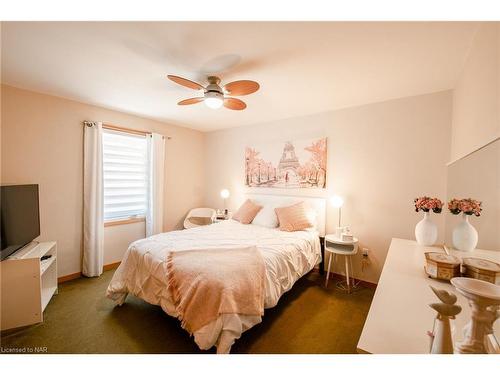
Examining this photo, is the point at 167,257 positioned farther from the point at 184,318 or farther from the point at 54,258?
the point at 54,258

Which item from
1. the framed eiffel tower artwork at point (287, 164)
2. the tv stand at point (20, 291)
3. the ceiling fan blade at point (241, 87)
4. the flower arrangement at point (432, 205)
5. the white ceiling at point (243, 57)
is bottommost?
the tv stand at point (20, 291)

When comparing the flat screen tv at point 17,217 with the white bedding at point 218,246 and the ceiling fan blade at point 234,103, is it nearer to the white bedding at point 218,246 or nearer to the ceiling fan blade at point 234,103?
the white bedding at point 218,246

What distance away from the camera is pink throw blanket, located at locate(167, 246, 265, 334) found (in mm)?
1373

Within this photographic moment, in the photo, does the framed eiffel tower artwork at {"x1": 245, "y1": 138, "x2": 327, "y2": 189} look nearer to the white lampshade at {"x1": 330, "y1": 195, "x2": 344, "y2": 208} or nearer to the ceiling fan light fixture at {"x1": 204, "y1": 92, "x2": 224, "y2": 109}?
the white lampshade at {"x1": 330, "y1": 195, "x2": 344, "y2": 208}

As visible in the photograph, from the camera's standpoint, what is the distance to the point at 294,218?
2807mm

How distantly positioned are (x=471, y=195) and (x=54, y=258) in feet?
12.4

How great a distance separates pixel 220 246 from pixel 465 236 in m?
1.91

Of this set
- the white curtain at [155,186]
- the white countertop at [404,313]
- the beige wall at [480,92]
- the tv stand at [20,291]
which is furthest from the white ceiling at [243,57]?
the tv stand at [20,291]

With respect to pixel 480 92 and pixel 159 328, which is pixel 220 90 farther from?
pixel 159 328

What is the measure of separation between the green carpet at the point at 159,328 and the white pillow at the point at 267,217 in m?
1.01

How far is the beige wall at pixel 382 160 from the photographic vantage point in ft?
7.37

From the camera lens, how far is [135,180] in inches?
130

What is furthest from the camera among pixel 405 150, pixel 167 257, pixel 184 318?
pixel 405 150
